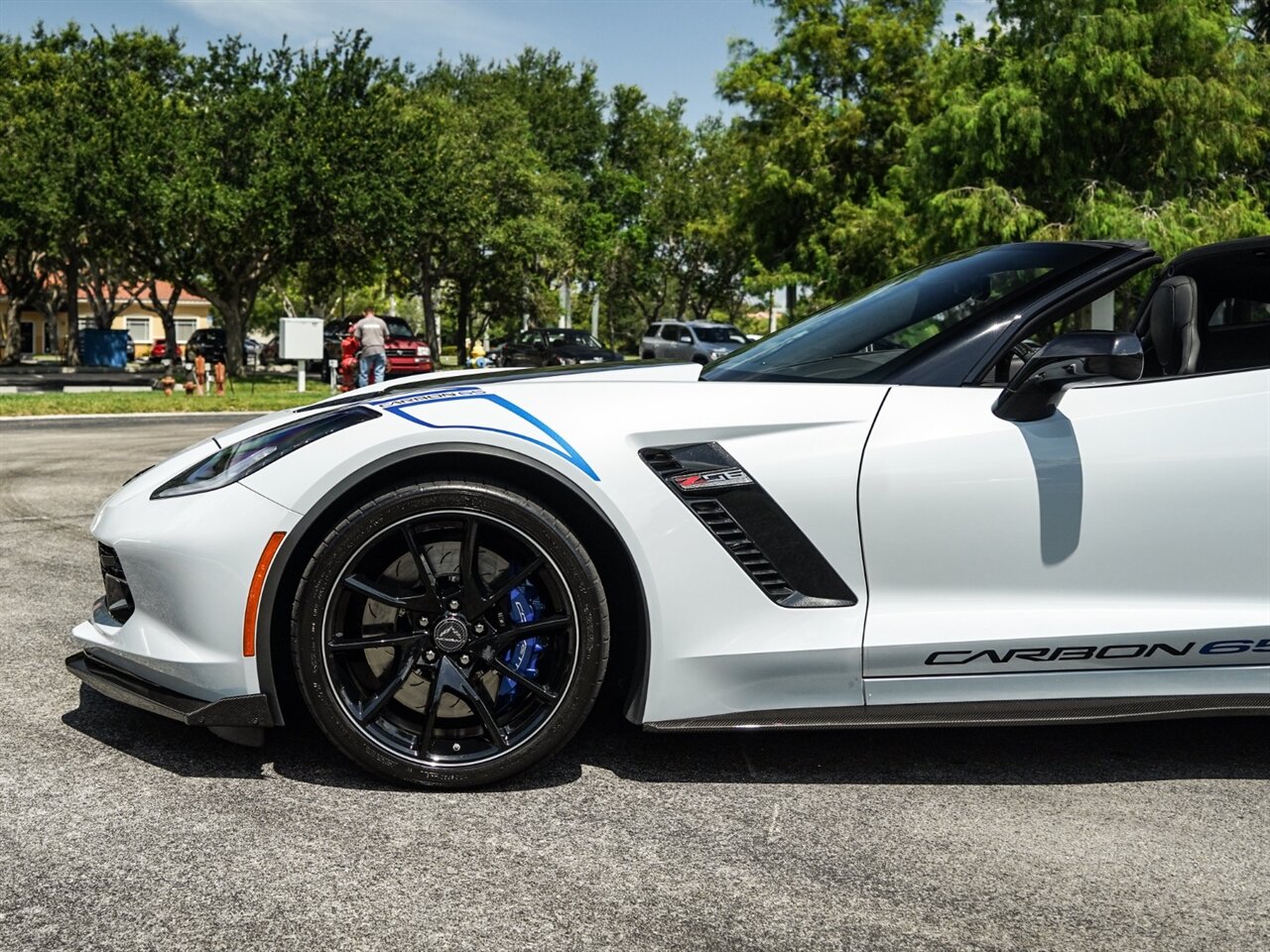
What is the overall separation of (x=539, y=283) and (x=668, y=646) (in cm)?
5023

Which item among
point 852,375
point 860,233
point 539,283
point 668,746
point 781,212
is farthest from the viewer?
point 539,283

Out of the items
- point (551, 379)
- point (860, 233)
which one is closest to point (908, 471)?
point (551, 379)

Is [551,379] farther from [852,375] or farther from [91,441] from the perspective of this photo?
[91,441]

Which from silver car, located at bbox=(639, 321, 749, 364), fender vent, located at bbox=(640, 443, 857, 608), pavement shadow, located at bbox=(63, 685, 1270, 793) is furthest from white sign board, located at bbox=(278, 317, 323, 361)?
fender vent, located at bbox=(640, 443, 857, 608)

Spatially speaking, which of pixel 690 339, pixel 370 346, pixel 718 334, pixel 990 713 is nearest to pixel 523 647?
pixel 990 713

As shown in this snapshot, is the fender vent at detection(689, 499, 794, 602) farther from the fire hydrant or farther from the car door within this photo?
the fire hydrant

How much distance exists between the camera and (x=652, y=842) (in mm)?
2791

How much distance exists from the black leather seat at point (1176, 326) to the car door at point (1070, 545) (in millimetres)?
457

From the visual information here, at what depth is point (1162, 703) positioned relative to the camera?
3.13 m

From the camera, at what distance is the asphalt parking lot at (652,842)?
7.80ft

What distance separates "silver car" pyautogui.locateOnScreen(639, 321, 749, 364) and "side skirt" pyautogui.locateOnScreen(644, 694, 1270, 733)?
28.7 metres

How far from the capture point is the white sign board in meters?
25.8

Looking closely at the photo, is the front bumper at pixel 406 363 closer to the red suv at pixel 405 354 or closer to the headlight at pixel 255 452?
the red suv at pixel 405 354

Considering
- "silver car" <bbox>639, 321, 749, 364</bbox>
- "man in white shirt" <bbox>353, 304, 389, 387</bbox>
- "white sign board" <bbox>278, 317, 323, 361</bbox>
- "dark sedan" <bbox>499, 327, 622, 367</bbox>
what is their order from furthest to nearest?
"dark sedan" <bbox>499, 327, 622, 367</bbox> → "silver car" <bbox>639, 321, 749, 364</bbox> → "white sign board" <bbox>278, 317, 323, 361</bbox> → "man in white shirt" <bbox>353, 304, 389, 387</bbox>
